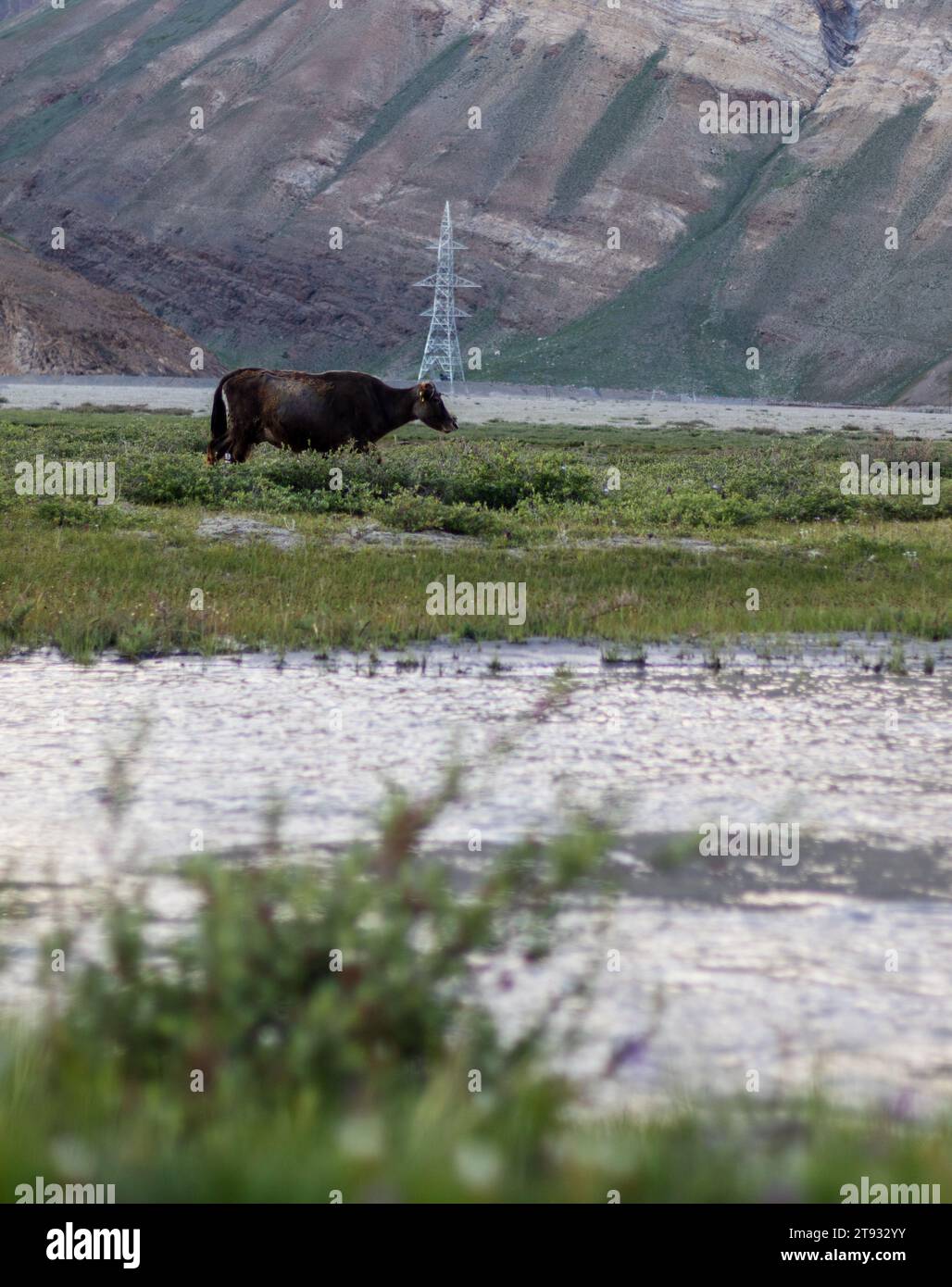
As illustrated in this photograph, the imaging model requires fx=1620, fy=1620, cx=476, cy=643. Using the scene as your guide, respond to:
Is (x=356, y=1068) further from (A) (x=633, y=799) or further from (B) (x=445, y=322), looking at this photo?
(B) (x=445, y=322)

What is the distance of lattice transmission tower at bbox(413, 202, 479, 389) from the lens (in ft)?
371

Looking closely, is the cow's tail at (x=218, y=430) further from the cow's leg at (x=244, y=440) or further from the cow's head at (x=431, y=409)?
the cow's head at (x=431, y=409)

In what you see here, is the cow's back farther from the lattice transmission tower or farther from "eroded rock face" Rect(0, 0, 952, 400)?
"eroded rock face" Rect(0, 0, 952, 400)

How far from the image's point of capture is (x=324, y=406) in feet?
86.7

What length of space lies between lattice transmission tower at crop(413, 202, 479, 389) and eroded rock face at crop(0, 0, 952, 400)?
8803 mm

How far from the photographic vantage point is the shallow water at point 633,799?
5223mm

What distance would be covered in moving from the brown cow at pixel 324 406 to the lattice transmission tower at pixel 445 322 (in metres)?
83.8

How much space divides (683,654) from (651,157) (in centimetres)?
15263

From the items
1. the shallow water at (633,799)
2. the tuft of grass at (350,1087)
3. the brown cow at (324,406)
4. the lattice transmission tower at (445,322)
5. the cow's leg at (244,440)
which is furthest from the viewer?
the lattice transmission tower at (445,322)

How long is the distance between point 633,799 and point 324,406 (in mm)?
18800

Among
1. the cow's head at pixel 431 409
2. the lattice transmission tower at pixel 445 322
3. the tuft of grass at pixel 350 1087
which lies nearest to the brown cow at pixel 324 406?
the cow's head at pixel 431 409

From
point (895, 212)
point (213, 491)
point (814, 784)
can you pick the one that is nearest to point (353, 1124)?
point (814, 784)

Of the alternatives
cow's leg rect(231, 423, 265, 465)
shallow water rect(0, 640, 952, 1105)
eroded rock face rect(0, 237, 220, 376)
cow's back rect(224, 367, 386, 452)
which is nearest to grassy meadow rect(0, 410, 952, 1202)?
shallow water rect(0, 640, 952, 1105)

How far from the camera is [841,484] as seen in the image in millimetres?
30312
